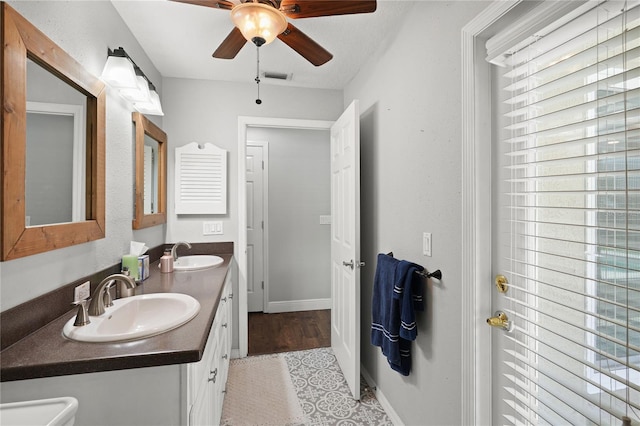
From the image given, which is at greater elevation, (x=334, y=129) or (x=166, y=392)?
(x=334, y=129)

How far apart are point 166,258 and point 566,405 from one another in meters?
2.12

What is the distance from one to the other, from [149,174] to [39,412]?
1.82 m

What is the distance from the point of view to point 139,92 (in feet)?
5.58

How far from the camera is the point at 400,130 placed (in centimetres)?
179

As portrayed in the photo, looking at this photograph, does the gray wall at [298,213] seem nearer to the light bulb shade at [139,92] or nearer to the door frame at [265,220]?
the door frame at [265,220]

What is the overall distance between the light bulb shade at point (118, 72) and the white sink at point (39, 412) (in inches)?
56.6

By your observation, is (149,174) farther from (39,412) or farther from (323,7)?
(39,412)

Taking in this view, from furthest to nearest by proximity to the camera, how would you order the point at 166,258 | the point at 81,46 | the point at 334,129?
the point at 334,129 → the point at 166,258 → the point at 81,46

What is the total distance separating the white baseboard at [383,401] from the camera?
73.1 inches

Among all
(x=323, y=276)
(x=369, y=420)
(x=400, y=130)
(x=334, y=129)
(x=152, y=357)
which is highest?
(x=334, y=129)

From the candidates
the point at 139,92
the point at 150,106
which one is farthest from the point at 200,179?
the point at 139,92

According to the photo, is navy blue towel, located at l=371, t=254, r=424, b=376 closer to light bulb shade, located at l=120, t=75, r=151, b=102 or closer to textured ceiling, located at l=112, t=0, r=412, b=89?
textured ceiling, located at l=112, t=0, r=412, b=89

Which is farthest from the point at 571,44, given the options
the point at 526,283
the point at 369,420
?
the point at 369,420

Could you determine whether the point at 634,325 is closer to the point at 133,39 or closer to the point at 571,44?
the point at 571,44
